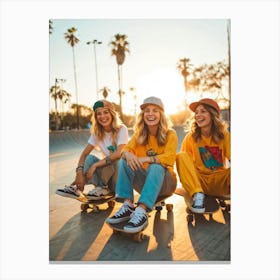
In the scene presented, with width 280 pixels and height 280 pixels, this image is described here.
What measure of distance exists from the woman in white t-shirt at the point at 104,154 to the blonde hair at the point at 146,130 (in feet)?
0.80

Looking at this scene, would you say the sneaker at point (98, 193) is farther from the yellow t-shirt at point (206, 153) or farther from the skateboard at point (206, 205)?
the yellow t-shirt at point (206, 153)

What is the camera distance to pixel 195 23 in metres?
2.76

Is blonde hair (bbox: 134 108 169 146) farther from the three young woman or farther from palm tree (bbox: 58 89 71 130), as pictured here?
palm tree (bbox: 58 89 71 130)

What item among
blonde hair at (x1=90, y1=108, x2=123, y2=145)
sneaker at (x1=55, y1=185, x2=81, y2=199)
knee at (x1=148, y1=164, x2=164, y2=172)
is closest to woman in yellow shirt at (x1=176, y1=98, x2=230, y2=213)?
knee at (x1=148, y1=164, x2=164, y2=172)

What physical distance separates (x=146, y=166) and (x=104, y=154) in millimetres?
593

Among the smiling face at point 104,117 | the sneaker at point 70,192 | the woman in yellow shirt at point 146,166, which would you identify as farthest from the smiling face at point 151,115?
the sneaker at point 70,192

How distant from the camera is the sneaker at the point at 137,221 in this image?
2.30 m

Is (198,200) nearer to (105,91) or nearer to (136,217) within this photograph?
(136,217)

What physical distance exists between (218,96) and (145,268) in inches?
68.4

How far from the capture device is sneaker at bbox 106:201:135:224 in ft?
7.97

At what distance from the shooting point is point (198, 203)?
2.56 metres

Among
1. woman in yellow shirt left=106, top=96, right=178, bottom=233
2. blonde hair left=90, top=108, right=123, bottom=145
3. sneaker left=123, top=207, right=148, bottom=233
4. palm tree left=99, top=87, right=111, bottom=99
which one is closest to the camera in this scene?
sneaker left=123, top=207, right=148, bottom=233

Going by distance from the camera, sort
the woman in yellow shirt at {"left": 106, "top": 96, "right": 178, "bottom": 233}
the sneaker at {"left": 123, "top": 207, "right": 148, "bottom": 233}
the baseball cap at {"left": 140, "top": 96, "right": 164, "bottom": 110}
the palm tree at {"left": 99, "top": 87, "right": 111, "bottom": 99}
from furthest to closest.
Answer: the palm tree at {"left": 99, "top": 87, "right": 111, "bottom": 99} < the baseball cap at {"left": 140, "top": 96, "right": 164, "bottom": 110} < the woman in yellow shirt at {"left": 106, "top": 96, "right": 178, "bottom": 233} < the sneaker at {"left": 123, "top": 207, "right": 148, "bottom": 233}

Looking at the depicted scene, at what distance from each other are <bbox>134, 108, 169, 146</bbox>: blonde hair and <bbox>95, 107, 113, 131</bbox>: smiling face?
0.34 metres
